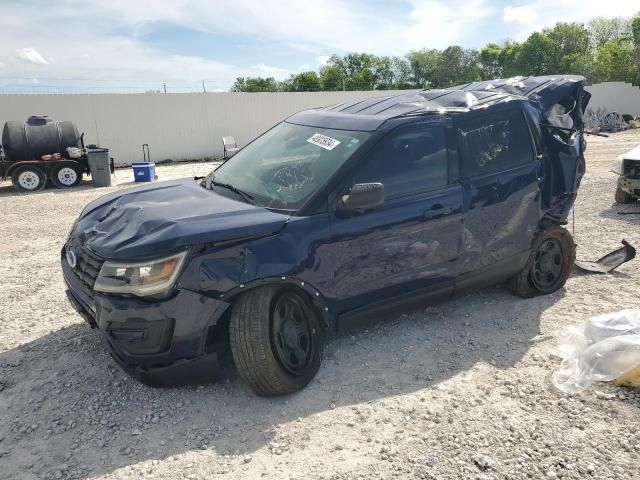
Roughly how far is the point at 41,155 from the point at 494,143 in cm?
1210

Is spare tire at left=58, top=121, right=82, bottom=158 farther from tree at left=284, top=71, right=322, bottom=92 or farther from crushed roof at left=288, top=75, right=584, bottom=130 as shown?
tree at left=284, top=71, right=322, bottom=92

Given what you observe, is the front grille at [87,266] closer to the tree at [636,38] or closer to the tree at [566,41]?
the tree at [636,38]

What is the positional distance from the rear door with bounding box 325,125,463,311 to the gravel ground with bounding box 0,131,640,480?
1.76 ft

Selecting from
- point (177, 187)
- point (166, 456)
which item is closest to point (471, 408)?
point (166, 456)

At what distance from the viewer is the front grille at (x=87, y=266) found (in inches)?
122

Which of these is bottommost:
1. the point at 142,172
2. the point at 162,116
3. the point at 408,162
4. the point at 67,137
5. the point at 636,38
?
the point at 142,172

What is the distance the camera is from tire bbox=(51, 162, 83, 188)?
42.5 ft

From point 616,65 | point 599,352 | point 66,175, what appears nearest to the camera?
point 599,352

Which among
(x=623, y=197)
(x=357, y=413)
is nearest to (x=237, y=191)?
(x=357, y=413)

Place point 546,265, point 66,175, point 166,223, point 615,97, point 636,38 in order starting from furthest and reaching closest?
point 636,38, point 615,97, point 66,175, point 546,265, point 166,223

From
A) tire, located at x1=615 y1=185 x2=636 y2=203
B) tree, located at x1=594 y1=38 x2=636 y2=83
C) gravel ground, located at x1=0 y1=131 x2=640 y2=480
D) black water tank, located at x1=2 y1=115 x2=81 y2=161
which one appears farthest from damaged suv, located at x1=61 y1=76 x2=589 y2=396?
tree, located at x1=594 y1=38 x2=636 y2=83

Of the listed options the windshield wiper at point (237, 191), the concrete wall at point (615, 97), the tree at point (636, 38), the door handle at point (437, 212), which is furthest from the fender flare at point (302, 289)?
the tree at point (636, 38)

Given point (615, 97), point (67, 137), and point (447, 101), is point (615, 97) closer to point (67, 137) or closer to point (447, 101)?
point (67, 137)

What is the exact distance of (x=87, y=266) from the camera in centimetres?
321
